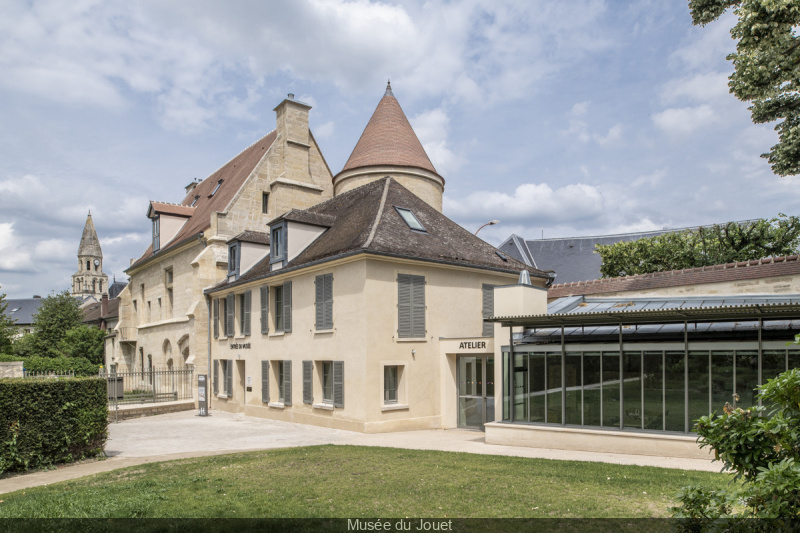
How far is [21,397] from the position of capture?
11820 mm

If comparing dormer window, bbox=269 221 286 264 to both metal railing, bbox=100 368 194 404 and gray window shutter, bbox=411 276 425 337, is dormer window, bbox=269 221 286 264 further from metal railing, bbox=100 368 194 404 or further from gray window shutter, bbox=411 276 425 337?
metal railing, bbox=100 368 194 404

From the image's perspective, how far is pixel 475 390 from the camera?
18.3m

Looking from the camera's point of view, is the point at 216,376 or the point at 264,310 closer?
the point at 264,310

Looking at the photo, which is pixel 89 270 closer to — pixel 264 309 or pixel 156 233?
pixel 156 233

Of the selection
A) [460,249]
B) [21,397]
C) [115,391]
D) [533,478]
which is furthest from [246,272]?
[533,478]

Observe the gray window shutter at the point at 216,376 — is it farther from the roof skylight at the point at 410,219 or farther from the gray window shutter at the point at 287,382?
the roof skylight at the point at 410,219

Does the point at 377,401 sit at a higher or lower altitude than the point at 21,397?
lower

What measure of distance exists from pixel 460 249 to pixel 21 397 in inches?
542

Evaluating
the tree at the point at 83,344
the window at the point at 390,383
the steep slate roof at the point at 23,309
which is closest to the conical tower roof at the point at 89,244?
the steep slate roof at the point at 23,309

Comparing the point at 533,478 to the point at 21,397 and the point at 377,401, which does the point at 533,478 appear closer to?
the point at 377,401

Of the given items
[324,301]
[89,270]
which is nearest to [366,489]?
[324,301]

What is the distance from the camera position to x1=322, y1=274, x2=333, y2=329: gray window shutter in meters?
Answer: 18.6

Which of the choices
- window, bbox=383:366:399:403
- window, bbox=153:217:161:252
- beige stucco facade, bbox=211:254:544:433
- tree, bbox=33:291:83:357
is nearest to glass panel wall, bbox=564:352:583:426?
beige stucco facade, bbox=211:254:544:433

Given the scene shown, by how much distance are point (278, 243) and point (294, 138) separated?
35.4ft
